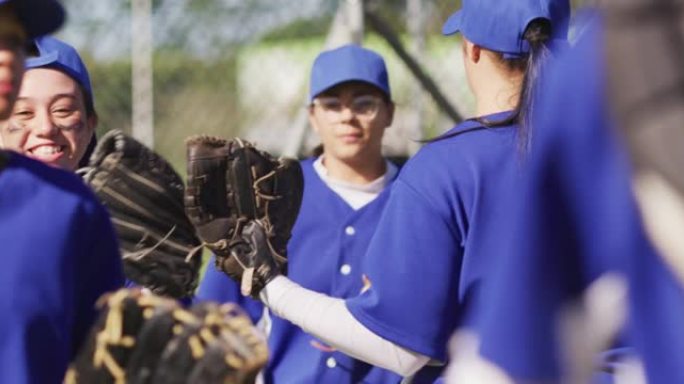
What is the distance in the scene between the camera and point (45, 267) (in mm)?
2410

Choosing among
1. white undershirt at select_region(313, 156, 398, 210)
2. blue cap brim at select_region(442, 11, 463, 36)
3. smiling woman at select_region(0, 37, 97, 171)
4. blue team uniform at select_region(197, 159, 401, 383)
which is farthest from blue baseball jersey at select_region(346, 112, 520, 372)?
white undershirt at select_region(313, 156, 398, 210)

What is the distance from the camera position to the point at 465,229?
11.1 feet

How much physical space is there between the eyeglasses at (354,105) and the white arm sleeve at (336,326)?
1.76 metres

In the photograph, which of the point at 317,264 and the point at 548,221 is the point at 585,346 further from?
the point at 317,264

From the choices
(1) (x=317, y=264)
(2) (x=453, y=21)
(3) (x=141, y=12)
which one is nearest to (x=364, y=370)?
(1) (x=317, y=264)

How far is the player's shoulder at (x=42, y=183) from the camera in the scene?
243cm

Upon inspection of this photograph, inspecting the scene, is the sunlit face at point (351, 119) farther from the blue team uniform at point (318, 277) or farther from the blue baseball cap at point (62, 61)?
the blue baseball cap at point (62, 61)

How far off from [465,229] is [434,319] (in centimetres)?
21

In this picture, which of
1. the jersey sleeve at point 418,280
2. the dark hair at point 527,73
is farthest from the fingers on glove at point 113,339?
the dark hair at point 527,73

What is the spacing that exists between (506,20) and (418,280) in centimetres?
63

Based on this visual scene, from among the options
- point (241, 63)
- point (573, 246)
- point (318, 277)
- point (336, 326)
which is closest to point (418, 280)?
point (336, 326)

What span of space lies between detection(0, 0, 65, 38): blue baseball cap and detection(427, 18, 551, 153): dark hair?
3.80ft

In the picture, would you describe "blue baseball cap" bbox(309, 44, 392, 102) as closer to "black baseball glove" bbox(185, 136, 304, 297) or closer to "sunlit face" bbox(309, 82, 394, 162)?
"sunlit face" bbox(309, 82, 394, 162)

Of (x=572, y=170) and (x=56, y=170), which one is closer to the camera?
(x=572, y=170)
